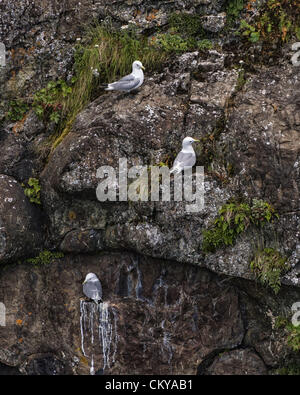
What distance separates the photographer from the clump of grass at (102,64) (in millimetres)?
8191

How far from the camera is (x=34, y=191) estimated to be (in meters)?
7.97

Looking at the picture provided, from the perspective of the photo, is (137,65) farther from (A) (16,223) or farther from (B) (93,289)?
(B) (93,289)

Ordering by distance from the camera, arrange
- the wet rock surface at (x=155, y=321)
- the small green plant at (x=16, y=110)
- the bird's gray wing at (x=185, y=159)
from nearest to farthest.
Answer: the bird's gray wing at (x=185, y=159) < the wet rock surface at (x=155, y=321) < the small green plant at (x=16, y=110)

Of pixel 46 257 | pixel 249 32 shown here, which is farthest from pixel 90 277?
pixel 249 32

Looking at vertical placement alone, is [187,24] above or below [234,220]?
above

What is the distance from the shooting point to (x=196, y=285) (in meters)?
7.55

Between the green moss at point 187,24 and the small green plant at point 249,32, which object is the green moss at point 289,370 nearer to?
the small green plant at point 249,32

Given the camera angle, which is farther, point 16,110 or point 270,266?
point 16,110

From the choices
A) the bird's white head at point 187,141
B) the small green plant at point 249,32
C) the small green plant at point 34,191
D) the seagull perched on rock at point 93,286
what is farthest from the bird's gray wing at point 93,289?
the small green plant at point 249,32

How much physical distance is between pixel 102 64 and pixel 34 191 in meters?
2.42

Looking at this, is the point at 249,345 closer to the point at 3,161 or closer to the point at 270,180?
the point at 270,180

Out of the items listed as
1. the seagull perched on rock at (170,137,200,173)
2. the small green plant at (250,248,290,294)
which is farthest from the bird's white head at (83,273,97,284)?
the small green plant at (250,248,290,294)

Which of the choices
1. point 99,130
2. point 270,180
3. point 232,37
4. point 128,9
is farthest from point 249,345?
point 128,9

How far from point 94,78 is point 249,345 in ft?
16.4
